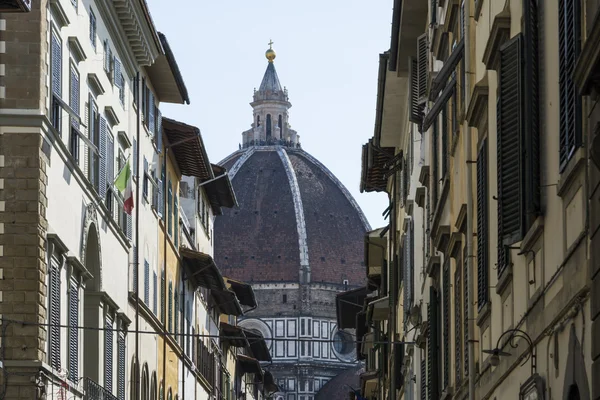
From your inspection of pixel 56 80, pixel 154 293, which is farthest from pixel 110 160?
pixel 154 293

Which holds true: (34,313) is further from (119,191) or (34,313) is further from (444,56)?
(119,191)

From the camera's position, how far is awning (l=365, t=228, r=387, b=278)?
43.7 m

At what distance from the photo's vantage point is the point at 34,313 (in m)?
21.6

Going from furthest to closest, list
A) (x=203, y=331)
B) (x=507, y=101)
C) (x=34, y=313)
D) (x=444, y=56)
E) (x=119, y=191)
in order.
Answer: (x=203, y=331) → (x=119, y=191) → (x=34, y=313) → (x=444, y=56) → (x=507, y=101)

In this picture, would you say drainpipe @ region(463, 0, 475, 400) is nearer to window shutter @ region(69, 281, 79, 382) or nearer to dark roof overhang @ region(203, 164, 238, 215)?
window shutter @ region(69, 281, 79, 382)

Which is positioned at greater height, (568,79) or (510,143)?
(510,143)

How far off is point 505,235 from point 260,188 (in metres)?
181

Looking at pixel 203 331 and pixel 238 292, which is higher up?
pixel 238 292

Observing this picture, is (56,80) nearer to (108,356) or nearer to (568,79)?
(108,356)

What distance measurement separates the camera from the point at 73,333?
82.7 ft

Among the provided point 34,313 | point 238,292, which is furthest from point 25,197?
point 238,292

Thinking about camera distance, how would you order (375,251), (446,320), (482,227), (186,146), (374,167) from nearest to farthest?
(482,227), (446,320), (374,167), (186,146), (375,251)

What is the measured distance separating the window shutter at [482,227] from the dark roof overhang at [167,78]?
2042 centimetres

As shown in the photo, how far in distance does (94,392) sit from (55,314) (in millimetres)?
4672
